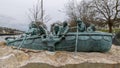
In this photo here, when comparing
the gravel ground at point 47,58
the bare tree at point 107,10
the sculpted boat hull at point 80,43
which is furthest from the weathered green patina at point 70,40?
the bare tree at point 107,10

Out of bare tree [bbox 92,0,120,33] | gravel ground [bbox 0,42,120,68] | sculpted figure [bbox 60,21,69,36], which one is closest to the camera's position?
gravel ground [bbox 0,42,120,68]

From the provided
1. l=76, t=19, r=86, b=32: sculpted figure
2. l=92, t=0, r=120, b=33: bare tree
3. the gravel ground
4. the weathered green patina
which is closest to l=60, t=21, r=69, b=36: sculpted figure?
the weathered green patina

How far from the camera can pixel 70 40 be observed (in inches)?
256

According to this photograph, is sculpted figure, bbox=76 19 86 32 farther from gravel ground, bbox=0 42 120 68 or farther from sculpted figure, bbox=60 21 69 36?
gravel ground, bbox=0 42 120 68

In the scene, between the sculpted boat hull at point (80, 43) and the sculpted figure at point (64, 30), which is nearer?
the sculpted boat hull at point (80, 43)

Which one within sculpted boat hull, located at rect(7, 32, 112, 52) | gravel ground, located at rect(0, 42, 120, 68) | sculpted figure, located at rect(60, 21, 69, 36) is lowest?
gravel ground, located at rect(0, 42, 120, 68)

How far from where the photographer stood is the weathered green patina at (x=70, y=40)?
6406 mm

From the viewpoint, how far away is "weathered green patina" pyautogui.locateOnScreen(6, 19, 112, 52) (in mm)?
6406

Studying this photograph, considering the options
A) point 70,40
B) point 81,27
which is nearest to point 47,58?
point 70,40

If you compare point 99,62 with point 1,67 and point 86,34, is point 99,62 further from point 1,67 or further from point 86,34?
point 1,67

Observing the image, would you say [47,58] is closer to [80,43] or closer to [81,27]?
[80,43]

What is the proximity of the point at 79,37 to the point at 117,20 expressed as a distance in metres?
16.9

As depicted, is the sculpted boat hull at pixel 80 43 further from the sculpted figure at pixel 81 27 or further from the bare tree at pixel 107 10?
the bare tree at pixel 107 10

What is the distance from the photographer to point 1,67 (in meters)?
5.49
